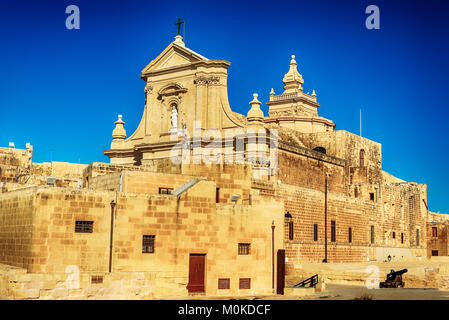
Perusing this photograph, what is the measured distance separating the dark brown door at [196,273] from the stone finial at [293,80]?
4297cm

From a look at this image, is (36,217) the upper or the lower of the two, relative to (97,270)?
upper

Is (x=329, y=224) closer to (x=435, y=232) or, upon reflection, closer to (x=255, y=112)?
(x=255, y=112)

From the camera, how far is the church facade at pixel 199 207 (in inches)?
844

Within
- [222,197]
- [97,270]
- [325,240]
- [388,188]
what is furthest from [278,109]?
[97,270]

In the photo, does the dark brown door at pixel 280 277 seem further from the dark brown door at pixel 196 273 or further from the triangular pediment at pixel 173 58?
the triangular pediment at pixel 173 58

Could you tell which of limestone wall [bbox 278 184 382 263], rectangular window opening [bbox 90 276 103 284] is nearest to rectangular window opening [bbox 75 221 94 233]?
rectangular window opening [bbox 90 276 103 284]

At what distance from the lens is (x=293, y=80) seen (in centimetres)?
6525

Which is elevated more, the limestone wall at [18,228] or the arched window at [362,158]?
the arched window at [362,158]

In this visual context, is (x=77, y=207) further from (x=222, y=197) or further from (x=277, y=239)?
(x=277, y=239)

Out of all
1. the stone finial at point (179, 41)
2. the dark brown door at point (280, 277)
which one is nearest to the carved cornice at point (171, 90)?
the stone finial at point (179, 41)

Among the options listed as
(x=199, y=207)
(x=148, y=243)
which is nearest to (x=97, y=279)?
(x=148, y=243)

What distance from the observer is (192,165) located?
27312mm

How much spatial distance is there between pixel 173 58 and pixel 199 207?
77.7ft

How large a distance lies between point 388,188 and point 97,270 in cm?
3388
